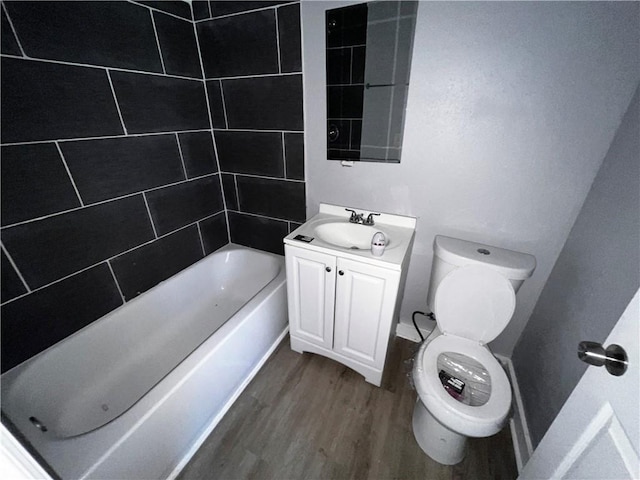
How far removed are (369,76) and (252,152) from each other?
813 millimetres

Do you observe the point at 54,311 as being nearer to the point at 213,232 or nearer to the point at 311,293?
the point at 213,232

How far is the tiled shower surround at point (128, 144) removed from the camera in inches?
37.9

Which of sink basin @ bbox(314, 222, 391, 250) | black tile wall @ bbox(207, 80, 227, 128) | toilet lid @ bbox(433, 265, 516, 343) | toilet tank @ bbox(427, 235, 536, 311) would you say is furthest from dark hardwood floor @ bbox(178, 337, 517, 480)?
black tile wall @ bbox(207, 80, 227, 128)

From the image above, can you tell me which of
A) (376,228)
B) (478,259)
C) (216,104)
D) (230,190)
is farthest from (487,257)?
(216,104)

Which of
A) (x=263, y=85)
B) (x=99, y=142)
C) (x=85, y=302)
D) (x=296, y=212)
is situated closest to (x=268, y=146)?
(x=263, y=85)

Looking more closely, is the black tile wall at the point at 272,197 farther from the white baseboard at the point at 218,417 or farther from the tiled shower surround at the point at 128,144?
the white baseboard at the point at 218,417

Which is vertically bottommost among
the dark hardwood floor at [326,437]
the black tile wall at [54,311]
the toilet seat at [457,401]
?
the dark hardwood floor at [326,437]

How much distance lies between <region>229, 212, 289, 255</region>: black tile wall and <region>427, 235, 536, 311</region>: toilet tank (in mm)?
995

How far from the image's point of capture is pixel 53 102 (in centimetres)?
99

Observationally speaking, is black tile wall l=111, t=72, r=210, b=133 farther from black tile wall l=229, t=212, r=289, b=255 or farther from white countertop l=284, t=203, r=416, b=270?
white countertop l=284, t=203, r=416, b=270

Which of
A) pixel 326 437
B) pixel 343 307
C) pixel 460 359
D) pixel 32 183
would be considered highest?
pixel 32 183

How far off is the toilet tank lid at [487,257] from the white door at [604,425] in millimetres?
546

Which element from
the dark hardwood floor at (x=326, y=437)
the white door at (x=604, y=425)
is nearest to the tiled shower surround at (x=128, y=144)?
the dark hardwood floor at (x=326, y=437)

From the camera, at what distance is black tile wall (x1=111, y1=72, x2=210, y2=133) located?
3.93 feet
